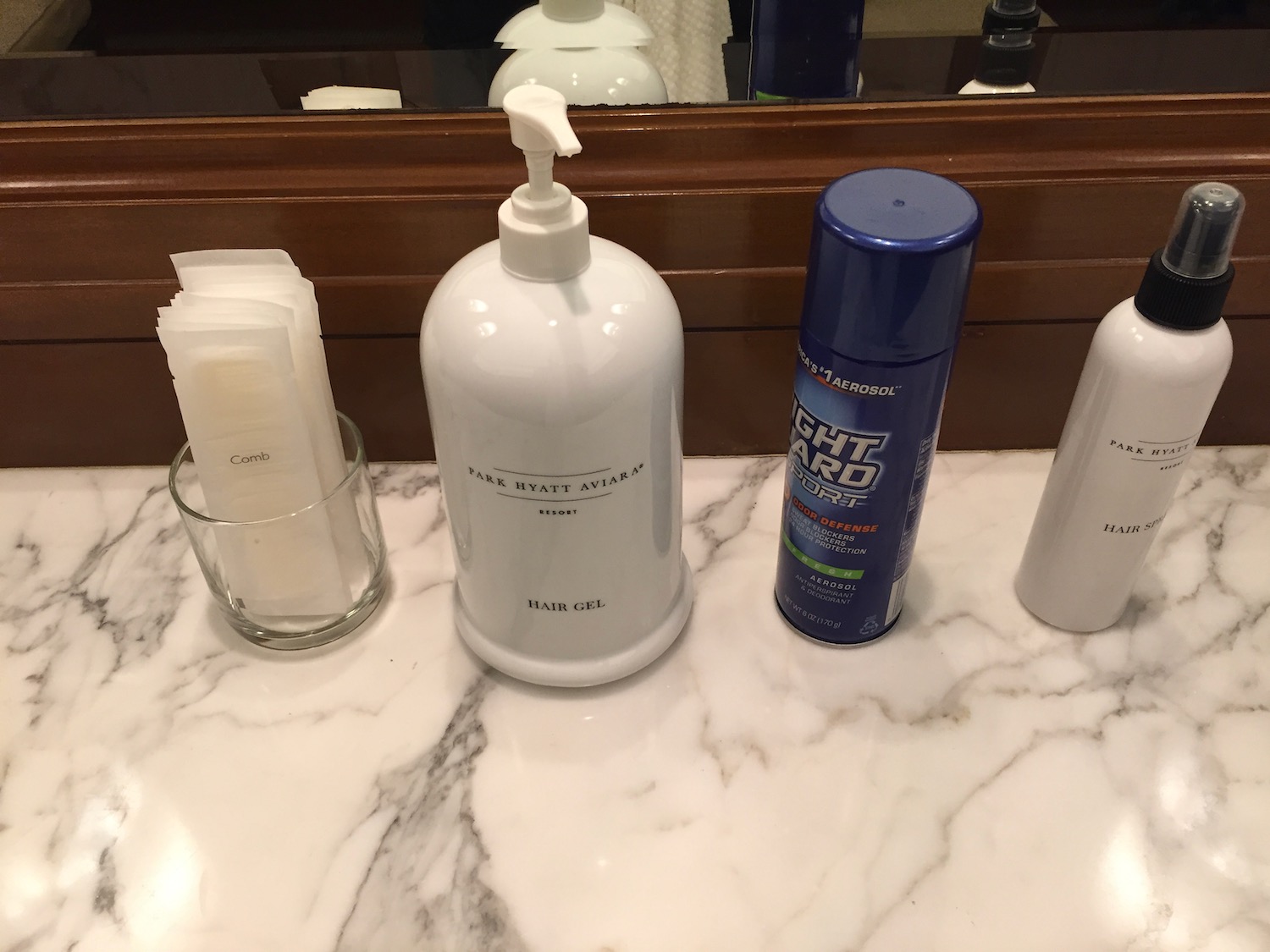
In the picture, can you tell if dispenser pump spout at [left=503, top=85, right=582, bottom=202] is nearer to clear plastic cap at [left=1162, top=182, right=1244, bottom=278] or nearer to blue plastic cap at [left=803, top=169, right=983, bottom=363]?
blue plastic cap at [left=803, top=169, right=983, bottom=363]

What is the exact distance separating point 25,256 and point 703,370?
0.33 m

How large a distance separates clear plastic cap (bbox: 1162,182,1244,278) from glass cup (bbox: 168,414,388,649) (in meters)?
0.33

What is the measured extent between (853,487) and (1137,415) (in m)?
0.11

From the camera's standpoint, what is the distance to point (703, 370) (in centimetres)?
52

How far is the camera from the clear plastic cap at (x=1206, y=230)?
0.35m

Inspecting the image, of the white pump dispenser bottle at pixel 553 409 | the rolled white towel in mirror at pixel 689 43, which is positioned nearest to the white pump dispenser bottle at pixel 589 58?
the rolled white towel in mirror at pixel 689 43

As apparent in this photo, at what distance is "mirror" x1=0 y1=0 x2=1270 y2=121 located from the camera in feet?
1.56

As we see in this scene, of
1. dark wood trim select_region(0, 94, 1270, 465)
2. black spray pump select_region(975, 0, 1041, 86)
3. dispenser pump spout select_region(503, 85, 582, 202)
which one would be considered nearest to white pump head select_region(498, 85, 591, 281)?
dispenser pump spout select_region(503, 85, 582, 202)

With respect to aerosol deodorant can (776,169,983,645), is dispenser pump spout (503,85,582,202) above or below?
above

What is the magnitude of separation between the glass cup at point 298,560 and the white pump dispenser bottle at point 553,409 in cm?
7

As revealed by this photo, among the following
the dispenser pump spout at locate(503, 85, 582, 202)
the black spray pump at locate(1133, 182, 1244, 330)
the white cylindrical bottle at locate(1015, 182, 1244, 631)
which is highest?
the dispenser pump spout at locate(503, 85, 582, 202)

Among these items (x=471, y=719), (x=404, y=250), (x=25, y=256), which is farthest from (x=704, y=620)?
(x=25, y=256)

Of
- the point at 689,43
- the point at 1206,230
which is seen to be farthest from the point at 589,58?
the point at 1206,230

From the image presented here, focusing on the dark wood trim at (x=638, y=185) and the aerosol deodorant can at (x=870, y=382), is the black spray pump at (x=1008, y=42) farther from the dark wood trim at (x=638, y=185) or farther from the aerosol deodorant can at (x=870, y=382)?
the aerosol deodorant can at (x=870, y=382)
